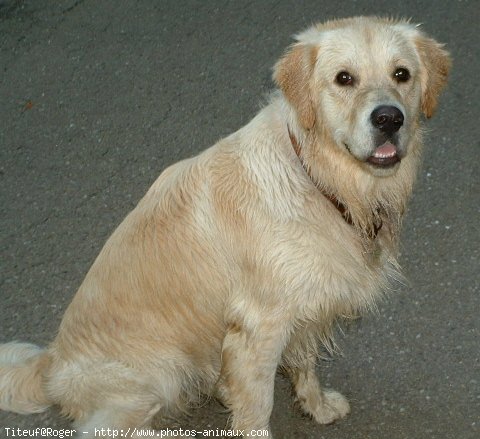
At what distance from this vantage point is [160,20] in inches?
281

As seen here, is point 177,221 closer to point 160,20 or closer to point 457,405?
point 457,405

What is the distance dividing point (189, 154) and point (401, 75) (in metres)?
2.68

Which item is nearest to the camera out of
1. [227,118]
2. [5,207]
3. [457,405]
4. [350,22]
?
[350,22]

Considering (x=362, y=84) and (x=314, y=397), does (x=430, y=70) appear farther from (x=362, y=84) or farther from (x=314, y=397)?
(x=314, y=397)

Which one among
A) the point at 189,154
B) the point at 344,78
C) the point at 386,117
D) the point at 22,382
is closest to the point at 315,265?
the point at 386,117

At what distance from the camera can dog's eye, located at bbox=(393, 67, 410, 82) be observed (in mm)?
3096

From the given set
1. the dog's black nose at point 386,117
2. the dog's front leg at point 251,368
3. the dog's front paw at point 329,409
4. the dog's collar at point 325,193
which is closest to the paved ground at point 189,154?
A: the dog's front paw at point 329,409

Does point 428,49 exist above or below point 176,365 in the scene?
above

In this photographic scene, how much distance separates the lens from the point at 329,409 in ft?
12.6

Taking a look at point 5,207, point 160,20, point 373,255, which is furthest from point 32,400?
point 160,20

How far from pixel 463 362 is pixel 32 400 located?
2.23 m

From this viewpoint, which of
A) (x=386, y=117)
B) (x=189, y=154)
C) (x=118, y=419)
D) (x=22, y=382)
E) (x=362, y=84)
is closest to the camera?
(x=386, y=117)

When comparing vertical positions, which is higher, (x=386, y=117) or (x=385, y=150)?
Answer: (x=386, y=117)

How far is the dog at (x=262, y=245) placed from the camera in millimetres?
3115
